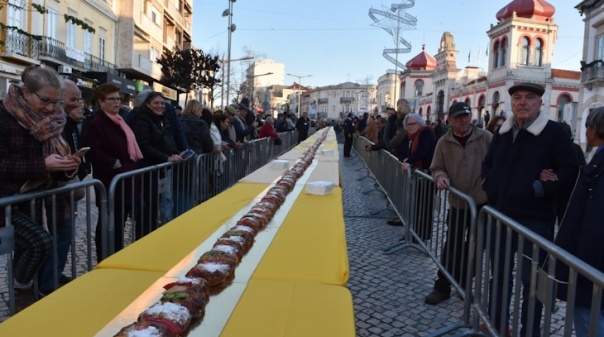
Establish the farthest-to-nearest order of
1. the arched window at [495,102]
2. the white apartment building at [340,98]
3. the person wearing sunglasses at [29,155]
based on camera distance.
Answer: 1. the white apartment building at [340,98]
2. the arched window at [495,102]
3. the person wearing sunglasses at [29,155]

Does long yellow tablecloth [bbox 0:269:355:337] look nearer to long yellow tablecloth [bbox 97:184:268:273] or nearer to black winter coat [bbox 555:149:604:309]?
A: long yellow tablecloth [bbox 97:184:268:273]

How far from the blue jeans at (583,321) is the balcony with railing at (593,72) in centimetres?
3022

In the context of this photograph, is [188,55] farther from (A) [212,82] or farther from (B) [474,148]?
(B) [474,148]

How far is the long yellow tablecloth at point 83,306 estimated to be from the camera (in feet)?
5.84

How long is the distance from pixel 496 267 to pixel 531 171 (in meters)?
0.78

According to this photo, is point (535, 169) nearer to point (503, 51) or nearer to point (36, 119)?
point (36, 119)

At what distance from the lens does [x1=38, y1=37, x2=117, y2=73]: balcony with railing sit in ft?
72.0

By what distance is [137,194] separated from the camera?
4.86m

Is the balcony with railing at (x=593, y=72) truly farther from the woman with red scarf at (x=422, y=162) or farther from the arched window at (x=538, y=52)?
the woman with red scarf at (x=422, y=162)

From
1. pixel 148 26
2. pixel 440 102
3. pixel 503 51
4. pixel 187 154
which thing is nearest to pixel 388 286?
pixel 187 154

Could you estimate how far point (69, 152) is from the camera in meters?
3.65

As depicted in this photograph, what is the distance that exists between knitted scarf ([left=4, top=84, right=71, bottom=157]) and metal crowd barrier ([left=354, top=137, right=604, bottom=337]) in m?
3.09

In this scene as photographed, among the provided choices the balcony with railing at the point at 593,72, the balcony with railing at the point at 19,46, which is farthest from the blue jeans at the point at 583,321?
the balcony with railing at the point at 593,72

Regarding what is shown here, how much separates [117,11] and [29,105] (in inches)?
1222
